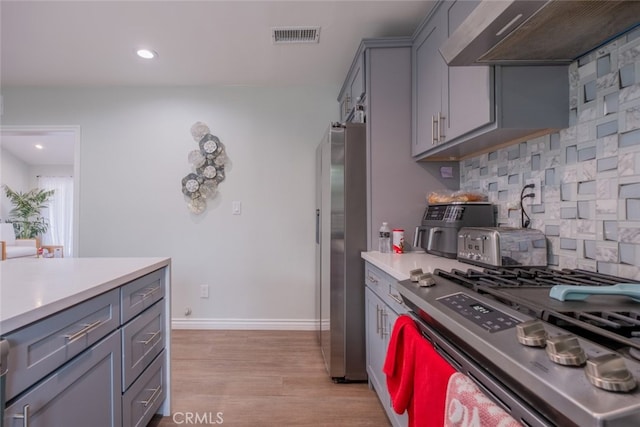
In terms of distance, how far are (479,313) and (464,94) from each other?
110 centimetres

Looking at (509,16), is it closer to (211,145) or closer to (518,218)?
(518,218)

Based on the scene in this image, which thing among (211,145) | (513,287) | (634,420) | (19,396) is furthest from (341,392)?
(211,145)

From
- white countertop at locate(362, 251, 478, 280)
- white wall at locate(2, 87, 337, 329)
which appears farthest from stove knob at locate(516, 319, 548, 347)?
white wall at locate(2, 87, 337, 329)

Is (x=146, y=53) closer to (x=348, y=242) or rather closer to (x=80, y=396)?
(x=348, y=242)

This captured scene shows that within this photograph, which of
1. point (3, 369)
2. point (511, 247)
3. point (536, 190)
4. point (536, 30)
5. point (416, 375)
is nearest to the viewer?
point (3, 369)

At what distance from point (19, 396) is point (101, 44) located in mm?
2395

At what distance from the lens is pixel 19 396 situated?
733 millimetres

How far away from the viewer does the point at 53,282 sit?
1059 millimetres

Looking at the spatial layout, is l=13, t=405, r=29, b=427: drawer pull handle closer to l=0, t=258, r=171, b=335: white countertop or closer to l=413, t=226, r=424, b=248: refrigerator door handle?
→ l=0, t=258, r=171, b=335: white countertop

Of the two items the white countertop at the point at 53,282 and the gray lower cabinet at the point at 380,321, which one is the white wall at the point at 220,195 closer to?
the gray lower cabinet at the point at 380,321

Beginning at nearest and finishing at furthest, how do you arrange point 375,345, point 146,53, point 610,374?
1. point 610,374
2. point 375,345
3. point 146,53

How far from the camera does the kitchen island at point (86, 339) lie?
2.49 feet

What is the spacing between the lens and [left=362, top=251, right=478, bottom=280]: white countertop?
1327mm

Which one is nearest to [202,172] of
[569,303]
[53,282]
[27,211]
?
[53,282]
